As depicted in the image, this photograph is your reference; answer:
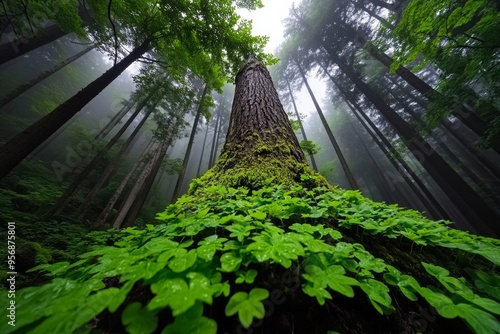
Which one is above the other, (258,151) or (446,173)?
(446,173)

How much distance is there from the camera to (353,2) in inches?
503

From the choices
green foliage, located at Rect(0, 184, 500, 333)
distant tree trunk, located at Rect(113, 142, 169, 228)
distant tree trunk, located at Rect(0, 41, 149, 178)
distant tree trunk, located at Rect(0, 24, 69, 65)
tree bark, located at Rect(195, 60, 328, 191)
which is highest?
distant tree trunk, located at Rect(0, 24, 69, 65)

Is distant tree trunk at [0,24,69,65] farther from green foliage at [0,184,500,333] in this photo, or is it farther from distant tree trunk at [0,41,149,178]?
green foliage at [0,184,500,333]

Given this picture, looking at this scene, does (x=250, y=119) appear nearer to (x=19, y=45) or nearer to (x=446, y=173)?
(x=446, y=173)

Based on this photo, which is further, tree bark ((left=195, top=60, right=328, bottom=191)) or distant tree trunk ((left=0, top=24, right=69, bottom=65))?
distant tree trunk ((left=0, top=24, right=69, bottom=65))

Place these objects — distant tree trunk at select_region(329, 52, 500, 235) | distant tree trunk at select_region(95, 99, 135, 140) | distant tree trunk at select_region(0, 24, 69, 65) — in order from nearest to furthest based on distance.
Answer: distant tree trunk at select_region(329, 52, 500, 235), distant tree trunk at select_region(0, 24, 69, 65), distant tree trunk at select_region(95, 99, 135, 140)

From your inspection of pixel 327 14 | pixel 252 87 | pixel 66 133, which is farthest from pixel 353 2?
pixel 66 133

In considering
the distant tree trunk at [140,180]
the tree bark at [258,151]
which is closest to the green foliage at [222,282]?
the tree bark at [258,151]

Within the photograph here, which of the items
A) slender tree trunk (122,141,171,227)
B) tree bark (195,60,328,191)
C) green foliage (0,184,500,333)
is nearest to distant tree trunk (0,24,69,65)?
slender tree trunk (122,141,171,227)

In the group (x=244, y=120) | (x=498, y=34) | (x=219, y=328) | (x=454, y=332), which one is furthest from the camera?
(x=498, y=34)

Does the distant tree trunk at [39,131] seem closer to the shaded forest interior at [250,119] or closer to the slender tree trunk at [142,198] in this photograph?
the shaded forest interior at [250,119]

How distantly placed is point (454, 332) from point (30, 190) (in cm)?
1621

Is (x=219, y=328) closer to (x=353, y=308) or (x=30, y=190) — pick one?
(x=353, y=308)

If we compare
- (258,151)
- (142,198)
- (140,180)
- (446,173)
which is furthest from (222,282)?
(140,180)
